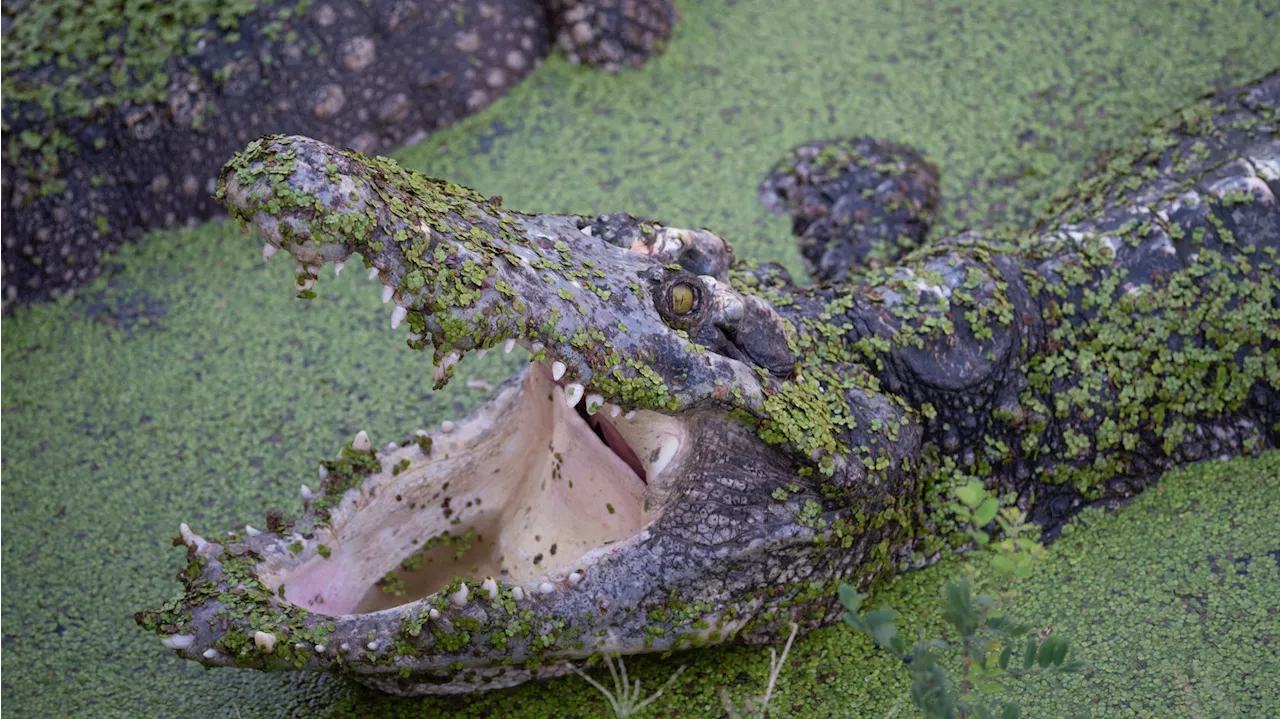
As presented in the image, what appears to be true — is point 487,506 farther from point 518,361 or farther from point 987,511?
point 987,511

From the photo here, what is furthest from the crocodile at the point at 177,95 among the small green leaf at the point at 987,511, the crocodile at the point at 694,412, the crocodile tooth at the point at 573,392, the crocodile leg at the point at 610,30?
the small green leaf at the point at 987,511

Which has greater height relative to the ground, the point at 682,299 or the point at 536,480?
the point at 682,299

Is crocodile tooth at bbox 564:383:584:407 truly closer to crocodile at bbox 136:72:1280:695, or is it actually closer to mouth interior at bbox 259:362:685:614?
crocodile at bbox 136:72:1280:695

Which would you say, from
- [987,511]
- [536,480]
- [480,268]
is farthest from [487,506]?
[987,511]

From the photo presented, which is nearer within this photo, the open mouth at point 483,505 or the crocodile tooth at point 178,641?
the crocodile tooth at point 178,641

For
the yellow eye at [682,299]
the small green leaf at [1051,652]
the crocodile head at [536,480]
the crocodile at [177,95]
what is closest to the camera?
the small green leaf at [1051,652]

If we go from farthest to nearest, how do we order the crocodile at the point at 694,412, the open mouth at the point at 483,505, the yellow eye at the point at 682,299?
the open mouth at the point at 483,505 → the yellow eye at the point at 682,299 → the crocodile at the point at 694,412

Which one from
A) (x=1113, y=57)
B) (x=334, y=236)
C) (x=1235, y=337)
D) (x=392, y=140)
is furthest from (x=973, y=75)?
(x=334, y=236)

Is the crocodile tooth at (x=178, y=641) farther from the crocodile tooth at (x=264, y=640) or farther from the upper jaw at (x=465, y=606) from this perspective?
the crocodile tooth at (x=264, y=640)
